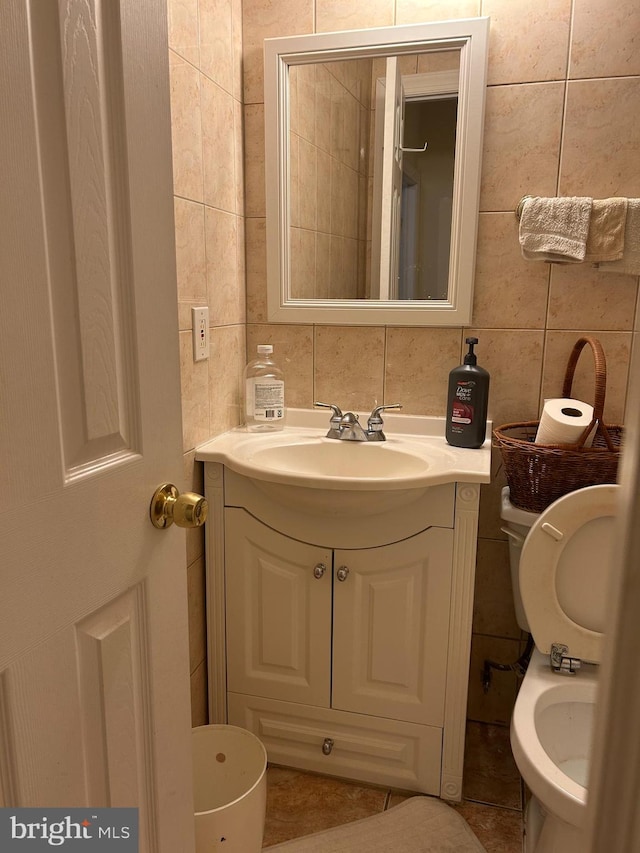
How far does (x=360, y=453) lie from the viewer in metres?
1.74

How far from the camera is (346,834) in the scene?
5.02 feet

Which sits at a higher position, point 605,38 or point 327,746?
point 605,38

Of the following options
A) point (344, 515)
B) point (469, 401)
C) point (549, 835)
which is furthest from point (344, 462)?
point (549, 835)

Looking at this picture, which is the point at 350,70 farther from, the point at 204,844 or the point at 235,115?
the point at 204,844

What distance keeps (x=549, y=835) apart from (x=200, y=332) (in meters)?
1.33

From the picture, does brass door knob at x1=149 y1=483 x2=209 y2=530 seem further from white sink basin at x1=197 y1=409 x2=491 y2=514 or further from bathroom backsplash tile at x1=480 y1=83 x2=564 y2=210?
bathroom backsplash tile at x1=480 y1=83 x2=564 y2=210

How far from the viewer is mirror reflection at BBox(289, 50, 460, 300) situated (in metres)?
1.71

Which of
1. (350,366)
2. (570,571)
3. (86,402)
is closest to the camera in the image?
(86,402)

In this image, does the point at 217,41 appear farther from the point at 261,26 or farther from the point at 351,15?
the point at 351,15

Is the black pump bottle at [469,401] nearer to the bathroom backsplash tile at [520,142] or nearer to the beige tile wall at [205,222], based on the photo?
the bathroom backsplash tile at [520,142]

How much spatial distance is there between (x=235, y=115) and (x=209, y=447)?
2.99ft

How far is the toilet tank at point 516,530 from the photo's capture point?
1.56m

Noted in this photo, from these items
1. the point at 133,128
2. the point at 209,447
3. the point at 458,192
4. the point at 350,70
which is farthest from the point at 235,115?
the point at 133,128

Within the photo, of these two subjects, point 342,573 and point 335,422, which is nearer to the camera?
point 342,573
